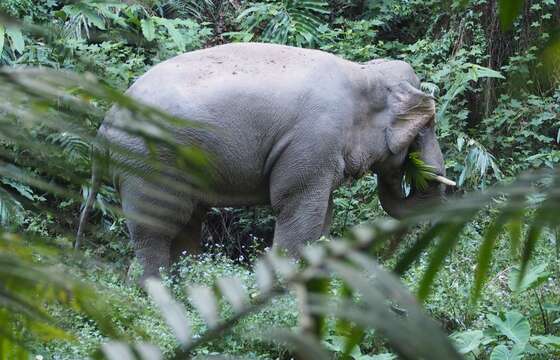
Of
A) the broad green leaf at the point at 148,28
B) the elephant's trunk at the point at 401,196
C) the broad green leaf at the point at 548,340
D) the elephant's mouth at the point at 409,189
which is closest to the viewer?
the broad green leaf at the point at 548,340

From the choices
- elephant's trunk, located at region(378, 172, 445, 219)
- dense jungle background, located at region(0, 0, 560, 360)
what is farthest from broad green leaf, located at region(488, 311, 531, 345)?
elephant's trunk, located at region(378, 172, 445, 219)

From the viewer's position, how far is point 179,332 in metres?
0.76

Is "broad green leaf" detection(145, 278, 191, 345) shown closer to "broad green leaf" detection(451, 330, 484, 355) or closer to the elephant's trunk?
"broad green leaf" detection(451, 330, 484, 355)

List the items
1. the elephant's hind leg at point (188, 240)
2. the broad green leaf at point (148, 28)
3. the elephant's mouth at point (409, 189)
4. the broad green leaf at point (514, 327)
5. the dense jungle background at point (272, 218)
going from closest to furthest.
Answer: the dense jungle background at point (272, 218)
the broad green leaf at point (514, 327)
the elephant's hind leg at point (188, 240)
the elephant's mouth at point (409, 189)
the broad green leaf at point (148, 28)

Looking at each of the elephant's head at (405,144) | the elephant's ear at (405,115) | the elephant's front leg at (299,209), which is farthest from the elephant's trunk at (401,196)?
the elephant's front leg at (299,209)

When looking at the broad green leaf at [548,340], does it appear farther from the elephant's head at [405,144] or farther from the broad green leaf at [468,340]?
the elephant's head at [405,144]

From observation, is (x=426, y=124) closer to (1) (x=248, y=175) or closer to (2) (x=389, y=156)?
(2) (x=389, y=156)

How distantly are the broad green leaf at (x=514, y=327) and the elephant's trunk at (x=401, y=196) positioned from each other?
317 cm

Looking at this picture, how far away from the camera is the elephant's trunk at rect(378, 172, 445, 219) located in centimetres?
811

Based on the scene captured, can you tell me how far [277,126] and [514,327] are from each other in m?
2.71

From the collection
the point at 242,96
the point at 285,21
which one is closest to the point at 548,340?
the point at 242,96

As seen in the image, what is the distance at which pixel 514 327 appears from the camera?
485cm

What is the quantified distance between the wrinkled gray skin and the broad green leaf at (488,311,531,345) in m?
2.42

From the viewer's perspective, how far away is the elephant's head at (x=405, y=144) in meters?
7.59
